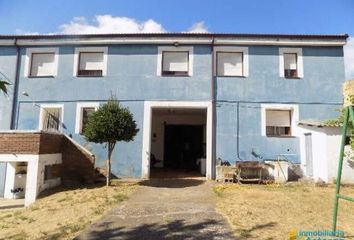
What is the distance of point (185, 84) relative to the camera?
582 inches

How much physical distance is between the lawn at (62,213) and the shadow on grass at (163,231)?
582 mm

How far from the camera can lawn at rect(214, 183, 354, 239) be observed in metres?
6.71

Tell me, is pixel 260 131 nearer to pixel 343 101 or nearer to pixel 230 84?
pixel 230 84

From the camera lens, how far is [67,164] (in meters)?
13.6

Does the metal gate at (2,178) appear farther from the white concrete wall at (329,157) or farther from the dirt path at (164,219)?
the white concrete wall at (329,157)

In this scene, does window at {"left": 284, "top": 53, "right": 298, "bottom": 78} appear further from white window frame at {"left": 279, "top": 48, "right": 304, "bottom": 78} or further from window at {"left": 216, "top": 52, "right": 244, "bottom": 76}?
window at {"left": 216, "top": 52, "right": 244, "bottom": 76}

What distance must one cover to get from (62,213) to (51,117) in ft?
24.7

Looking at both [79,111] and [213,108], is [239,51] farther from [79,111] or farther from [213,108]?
[79,111]

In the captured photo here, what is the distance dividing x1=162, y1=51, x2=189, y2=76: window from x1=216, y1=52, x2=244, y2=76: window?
1.66 m

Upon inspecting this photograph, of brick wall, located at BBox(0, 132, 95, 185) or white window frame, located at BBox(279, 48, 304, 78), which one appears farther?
white window frame, located at BBox(279, 48, 304, 78)

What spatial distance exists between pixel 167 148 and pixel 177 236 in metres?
13.9

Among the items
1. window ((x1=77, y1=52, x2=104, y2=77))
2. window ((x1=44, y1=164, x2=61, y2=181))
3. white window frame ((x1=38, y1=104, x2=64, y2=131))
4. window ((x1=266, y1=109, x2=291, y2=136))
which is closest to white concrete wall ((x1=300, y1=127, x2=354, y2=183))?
window ((x1=266, y1=109, x2=291, y2=136))

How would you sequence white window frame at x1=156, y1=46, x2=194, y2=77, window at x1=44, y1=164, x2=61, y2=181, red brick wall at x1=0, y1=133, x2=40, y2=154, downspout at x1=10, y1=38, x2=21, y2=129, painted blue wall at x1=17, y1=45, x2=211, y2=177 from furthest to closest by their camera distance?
1. downspout at x1=10, y1=38, x2=21, y2=129
2. white window frame at x1=156, y1=46, x2=194, y2=77
3. painted blue wall at x1=17, y1=45, x2=211, y2=177
4. window at x1=44, y1=164, x2=61, y2=181
5. red brick wall at x1=0, y1=133, x2=40, y2=154

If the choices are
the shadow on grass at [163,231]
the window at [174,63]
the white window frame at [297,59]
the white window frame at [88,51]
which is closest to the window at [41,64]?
the white window frame at [88,51]
